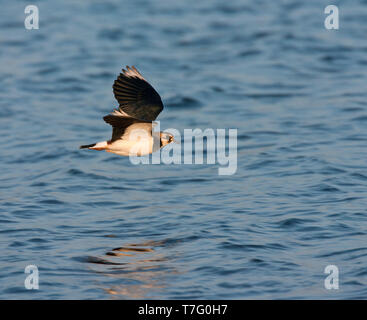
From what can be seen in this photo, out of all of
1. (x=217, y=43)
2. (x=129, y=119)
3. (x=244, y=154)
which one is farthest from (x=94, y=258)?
(x=217, y=43)

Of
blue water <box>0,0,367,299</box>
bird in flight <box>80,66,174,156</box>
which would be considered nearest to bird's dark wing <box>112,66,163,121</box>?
bird in flight <box>80,66,174,156</box>

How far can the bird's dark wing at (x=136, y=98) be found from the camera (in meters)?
9.76

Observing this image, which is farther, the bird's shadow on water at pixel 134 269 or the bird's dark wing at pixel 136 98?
the bird's dark wing at pixel 136 98

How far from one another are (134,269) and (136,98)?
7.46 ft

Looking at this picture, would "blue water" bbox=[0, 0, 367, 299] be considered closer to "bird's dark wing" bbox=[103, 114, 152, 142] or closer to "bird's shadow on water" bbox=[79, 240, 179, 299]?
"bird's shadow on water" bbox=[79, 240, 179, 299]

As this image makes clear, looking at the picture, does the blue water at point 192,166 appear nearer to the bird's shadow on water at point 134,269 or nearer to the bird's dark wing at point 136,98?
the bird's shadow on water at point 134,269

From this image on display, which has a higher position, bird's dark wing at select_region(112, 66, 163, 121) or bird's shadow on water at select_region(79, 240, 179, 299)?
bird's dark wing at select_region(112, 66, 163, 121)

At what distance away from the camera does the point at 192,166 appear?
13.2 metres

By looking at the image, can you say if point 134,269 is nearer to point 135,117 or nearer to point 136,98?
point 135,117

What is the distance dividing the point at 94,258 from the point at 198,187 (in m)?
3.12

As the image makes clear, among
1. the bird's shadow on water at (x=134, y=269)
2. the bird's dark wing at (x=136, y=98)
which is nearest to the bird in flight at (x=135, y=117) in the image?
the bird's dark wing at (x=136, y=98)

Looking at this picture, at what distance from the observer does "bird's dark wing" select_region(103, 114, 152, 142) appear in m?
8.68

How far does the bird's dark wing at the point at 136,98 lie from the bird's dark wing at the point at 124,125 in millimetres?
333

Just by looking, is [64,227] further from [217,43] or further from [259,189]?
[217,43]
